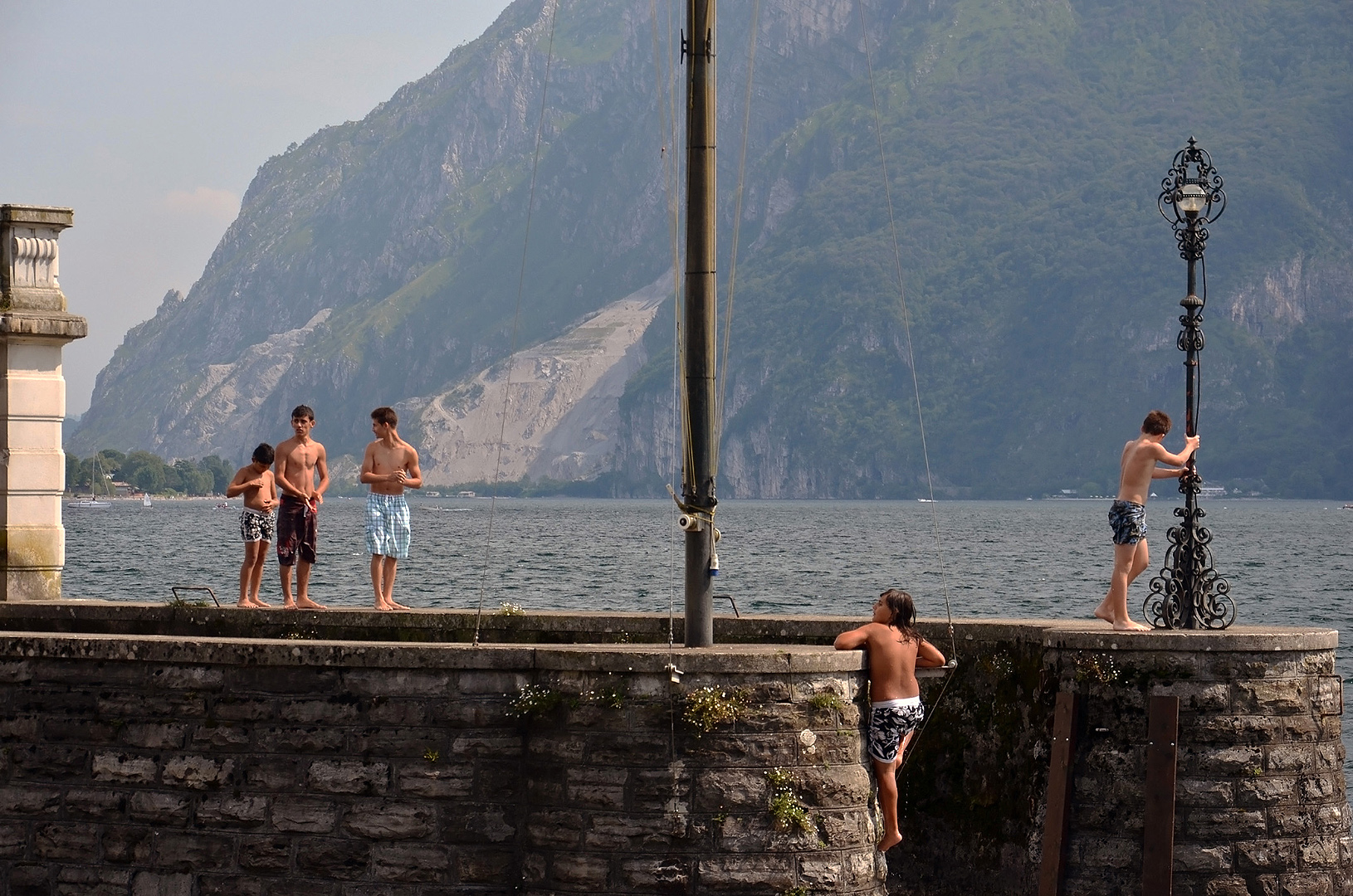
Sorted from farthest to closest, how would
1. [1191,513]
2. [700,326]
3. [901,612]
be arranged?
1. [1191,513]
2. [700,326]
3. [901,612]

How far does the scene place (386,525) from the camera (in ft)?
52.9

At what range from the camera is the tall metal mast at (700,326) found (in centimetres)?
1269

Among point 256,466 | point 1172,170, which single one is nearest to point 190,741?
point 256,466

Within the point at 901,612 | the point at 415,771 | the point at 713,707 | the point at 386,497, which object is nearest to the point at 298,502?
the point at 386,497

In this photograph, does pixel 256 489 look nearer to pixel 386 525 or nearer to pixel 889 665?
pixel 386 525

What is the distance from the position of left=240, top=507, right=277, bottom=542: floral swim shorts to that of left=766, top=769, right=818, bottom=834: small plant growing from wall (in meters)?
6.66

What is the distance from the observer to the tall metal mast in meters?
12.7

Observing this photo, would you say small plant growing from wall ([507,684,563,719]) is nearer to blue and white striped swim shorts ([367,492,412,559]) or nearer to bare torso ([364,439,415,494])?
blue and white striped swim shorts ([367,492,412,559])

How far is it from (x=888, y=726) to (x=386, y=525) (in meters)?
5.82

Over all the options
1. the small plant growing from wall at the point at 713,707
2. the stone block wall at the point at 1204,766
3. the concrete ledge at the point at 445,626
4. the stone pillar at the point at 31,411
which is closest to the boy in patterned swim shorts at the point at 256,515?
the concrete ledge at the point at 445,626

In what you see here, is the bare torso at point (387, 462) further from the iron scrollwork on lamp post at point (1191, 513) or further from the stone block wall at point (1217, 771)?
the iron scrollwork on lamp post at point (1191, 513)

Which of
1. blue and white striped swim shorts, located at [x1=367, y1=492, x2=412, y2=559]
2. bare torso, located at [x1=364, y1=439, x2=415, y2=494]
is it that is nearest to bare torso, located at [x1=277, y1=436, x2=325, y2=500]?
bare torso, located at [x1=364, y1=439, x2=415, y2=494]

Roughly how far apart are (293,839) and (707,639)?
3046 mm

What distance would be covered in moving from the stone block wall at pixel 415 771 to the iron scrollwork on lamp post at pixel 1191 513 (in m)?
3.94
